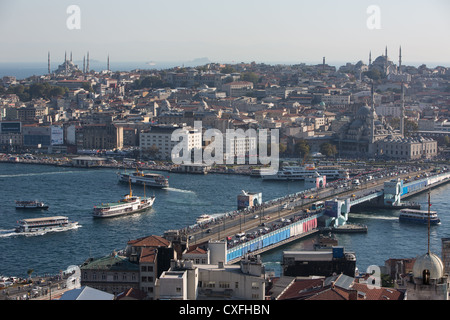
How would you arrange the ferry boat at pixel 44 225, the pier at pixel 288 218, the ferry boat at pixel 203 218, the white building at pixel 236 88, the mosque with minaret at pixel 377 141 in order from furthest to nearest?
the white building at pixel 236 88
the mosque with minaret at pixel 377 141
the ferry boat at pixel 203 218
the ferry boat at pixel 44 225
the pier at pixel 288 218

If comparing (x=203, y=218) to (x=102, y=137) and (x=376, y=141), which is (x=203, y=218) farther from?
(x=102, y=137)

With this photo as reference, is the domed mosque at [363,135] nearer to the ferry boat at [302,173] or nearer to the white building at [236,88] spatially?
the ferry boat at [302,173]

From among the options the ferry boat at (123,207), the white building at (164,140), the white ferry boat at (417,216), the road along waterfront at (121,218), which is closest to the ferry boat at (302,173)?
the road along waterfront at (121,218)

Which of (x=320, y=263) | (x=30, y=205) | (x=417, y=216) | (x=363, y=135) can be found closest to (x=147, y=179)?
(x=30, y=205)

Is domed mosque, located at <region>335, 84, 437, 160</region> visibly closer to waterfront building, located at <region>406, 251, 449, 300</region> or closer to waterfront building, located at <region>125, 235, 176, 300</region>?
waterfront building, located at <region>125, 235, 176, 300</region>
